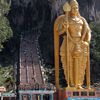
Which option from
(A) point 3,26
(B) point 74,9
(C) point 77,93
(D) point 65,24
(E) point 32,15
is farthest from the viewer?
(E) point 32,15

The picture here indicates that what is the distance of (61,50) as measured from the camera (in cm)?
1502

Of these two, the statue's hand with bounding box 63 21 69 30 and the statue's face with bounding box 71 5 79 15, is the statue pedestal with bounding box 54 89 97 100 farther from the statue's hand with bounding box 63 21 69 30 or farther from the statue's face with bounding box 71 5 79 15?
the statue's face with bounding box 71 5 79 15

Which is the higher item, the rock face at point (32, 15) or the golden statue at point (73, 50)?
the rock face at point (32, 15)

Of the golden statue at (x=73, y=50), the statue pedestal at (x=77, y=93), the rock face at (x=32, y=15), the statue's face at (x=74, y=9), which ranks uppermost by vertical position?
the rock face at (x=32, y=15)

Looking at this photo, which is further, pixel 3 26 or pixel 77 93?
pixel 3 26

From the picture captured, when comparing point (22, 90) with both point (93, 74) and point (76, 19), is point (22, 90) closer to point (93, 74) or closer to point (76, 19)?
point (76, 19)

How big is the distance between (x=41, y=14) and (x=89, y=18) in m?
4.41

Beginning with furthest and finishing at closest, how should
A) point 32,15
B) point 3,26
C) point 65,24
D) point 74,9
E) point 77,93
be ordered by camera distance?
point 32,15 → point 3,26 → point 74,9 → point 65,24 → point 77,93

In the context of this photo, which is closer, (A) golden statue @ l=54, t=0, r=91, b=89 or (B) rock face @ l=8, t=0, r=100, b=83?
(A) golden statue @ l=54, t=0, r=91, b=89

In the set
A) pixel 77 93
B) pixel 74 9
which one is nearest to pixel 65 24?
pixel 74 9

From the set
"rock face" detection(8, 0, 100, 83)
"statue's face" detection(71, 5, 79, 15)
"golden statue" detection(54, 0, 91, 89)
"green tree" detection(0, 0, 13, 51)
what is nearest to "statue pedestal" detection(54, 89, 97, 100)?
"golden statue" detection(54, 0, 91, 89)

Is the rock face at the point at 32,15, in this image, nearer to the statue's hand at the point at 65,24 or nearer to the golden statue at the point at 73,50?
the golden statue at the point at 73,50

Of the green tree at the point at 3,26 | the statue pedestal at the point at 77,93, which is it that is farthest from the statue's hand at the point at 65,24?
the green tree at the point at 3,26

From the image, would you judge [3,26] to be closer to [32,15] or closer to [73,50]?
[32,15]
